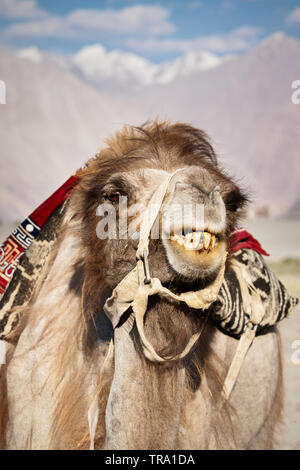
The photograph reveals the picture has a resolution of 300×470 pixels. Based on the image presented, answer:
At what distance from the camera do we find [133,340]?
2.02 meters

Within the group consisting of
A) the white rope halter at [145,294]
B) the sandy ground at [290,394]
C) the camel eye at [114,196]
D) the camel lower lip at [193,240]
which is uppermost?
the camel eye at [114,196]

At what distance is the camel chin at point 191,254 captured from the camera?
1.86 metres

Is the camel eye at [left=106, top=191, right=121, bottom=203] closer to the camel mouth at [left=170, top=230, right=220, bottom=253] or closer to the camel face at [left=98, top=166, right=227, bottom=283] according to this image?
the camel face at [left=98, top=166, right=227, bottom=283]

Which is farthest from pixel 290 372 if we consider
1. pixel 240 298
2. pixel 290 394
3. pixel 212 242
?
pixel 212 242

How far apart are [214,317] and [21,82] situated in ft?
132

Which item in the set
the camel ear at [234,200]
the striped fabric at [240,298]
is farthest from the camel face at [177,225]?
the striped fabric at [240,298]

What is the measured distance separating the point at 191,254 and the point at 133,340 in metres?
0.47

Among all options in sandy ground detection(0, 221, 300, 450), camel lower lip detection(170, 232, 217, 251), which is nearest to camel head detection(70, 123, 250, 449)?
camel lower lip detection(170, 232, 217, 251)

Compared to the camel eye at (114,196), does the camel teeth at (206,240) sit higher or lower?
lower

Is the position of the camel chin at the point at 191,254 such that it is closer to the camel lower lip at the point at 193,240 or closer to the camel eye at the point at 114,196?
the camel lower lip at the point at 193,240

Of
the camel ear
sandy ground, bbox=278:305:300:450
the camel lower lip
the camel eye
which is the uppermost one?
the camel ear

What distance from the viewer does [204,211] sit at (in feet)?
6.06

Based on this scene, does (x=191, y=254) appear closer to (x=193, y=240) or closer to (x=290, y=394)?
(x=193, y=240)

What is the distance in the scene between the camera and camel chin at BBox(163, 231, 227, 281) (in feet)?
6.09
